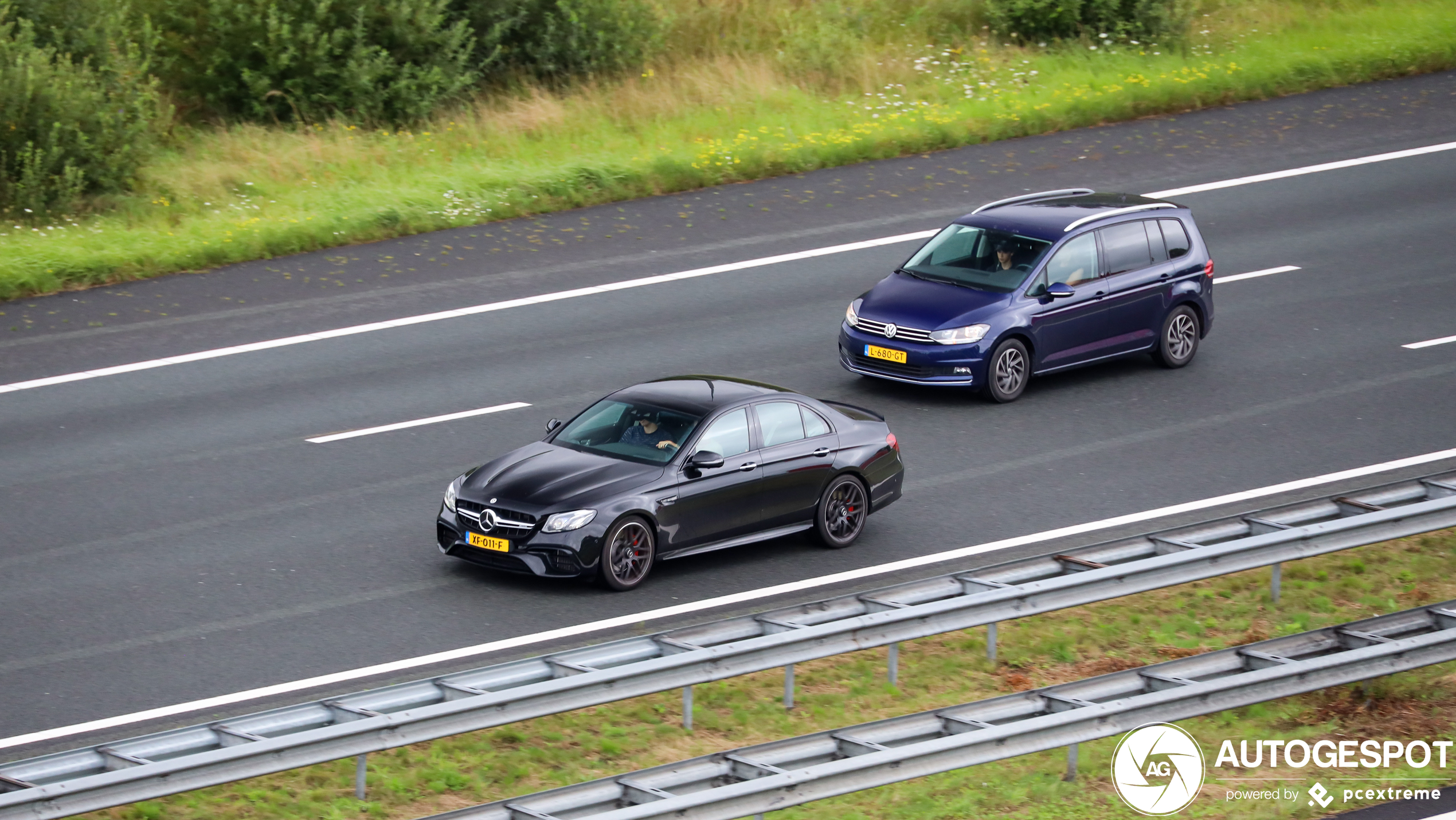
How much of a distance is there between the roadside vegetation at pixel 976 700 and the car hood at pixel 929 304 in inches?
180

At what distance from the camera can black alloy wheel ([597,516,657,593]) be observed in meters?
12.9

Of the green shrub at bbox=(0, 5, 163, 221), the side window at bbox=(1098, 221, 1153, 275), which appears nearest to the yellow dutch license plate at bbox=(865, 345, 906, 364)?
the side window at bbox=(1098, 221, 1153, 275)

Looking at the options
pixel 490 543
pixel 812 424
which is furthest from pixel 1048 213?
pixel 490 543

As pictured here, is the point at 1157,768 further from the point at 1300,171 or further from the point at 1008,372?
the point at 1300,171

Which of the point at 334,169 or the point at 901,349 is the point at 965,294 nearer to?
the point at 901,349

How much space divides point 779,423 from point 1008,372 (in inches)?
165

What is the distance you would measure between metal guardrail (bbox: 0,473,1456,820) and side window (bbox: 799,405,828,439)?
107 inches

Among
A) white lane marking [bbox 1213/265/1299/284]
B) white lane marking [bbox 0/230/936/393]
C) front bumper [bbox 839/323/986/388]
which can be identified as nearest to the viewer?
front bumper [bbox 839/323/986/388]

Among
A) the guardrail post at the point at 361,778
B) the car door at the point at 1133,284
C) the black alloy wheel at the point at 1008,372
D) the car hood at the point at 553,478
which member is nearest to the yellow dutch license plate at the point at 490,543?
the car hood at the point at 553,478

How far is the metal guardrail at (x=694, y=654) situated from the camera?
880 centimetres

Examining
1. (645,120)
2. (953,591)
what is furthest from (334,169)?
(953,591)

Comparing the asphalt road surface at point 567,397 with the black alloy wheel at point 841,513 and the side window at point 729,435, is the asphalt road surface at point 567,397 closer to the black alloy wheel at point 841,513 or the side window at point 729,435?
the black alloy wheel at point 841,513

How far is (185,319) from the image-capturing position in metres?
19.5

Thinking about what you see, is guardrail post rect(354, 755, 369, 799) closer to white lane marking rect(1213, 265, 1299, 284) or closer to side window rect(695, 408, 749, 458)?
side window rect(695, 408, 749, 458)
